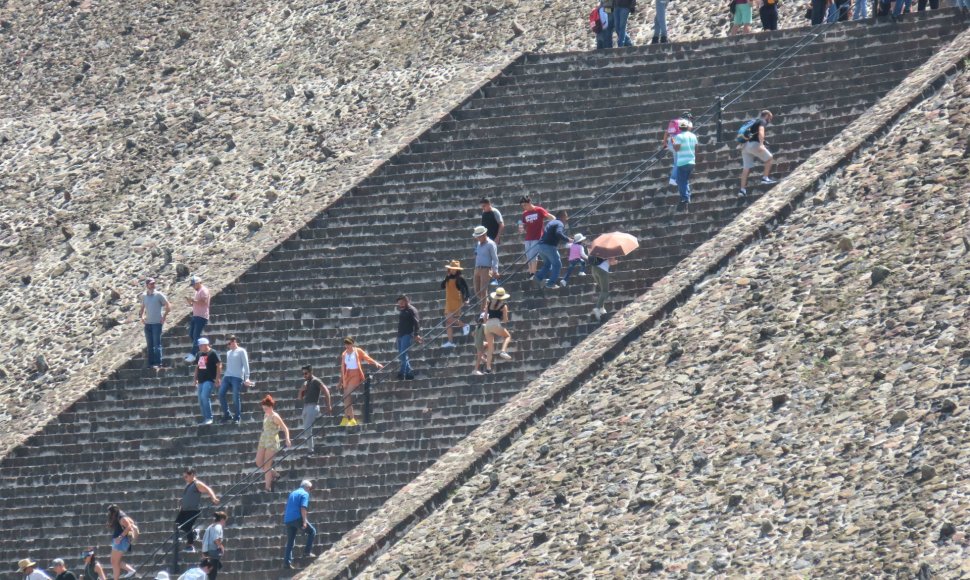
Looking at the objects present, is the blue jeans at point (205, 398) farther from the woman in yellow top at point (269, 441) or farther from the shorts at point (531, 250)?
the shorts at point (531, 250)

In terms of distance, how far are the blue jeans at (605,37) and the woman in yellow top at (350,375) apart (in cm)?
914

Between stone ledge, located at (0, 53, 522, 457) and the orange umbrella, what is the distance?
557 cm

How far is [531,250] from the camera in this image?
3105 cm

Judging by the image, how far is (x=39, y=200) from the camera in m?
40.5

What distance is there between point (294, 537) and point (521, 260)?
580 centimetres

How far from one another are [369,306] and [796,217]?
21.6 ft

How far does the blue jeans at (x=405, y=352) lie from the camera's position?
1181 inches

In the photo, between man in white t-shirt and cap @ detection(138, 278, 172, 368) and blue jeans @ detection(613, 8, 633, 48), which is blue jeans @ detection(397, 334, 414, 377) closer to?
man in white t-shirt and cap @ detection(138, 278, 172, 368)

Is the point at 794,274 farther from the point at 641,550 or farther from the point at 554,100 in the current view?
the point at 554,100

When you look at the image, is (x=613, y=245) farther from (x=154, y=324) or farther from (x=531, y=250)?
(x=154, y=324)

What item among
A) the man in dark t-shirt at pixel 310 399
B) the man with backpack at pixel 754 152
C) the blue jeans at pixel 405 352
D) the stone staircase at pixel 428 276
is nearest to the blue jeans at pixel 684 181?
the stone staircase at pixel 428 276

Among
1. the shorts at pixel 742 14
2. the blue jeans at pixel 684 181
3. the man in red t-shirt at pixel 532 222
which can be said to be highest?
the shorts at pixel 742 14

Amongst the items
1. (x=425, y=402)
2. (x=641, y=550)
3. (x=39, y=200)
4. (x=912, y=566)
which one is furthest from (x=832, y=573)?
(x=39, y=200)

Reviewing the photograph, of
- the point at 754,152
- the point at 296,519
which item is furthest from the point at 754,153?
the point at 296,519
